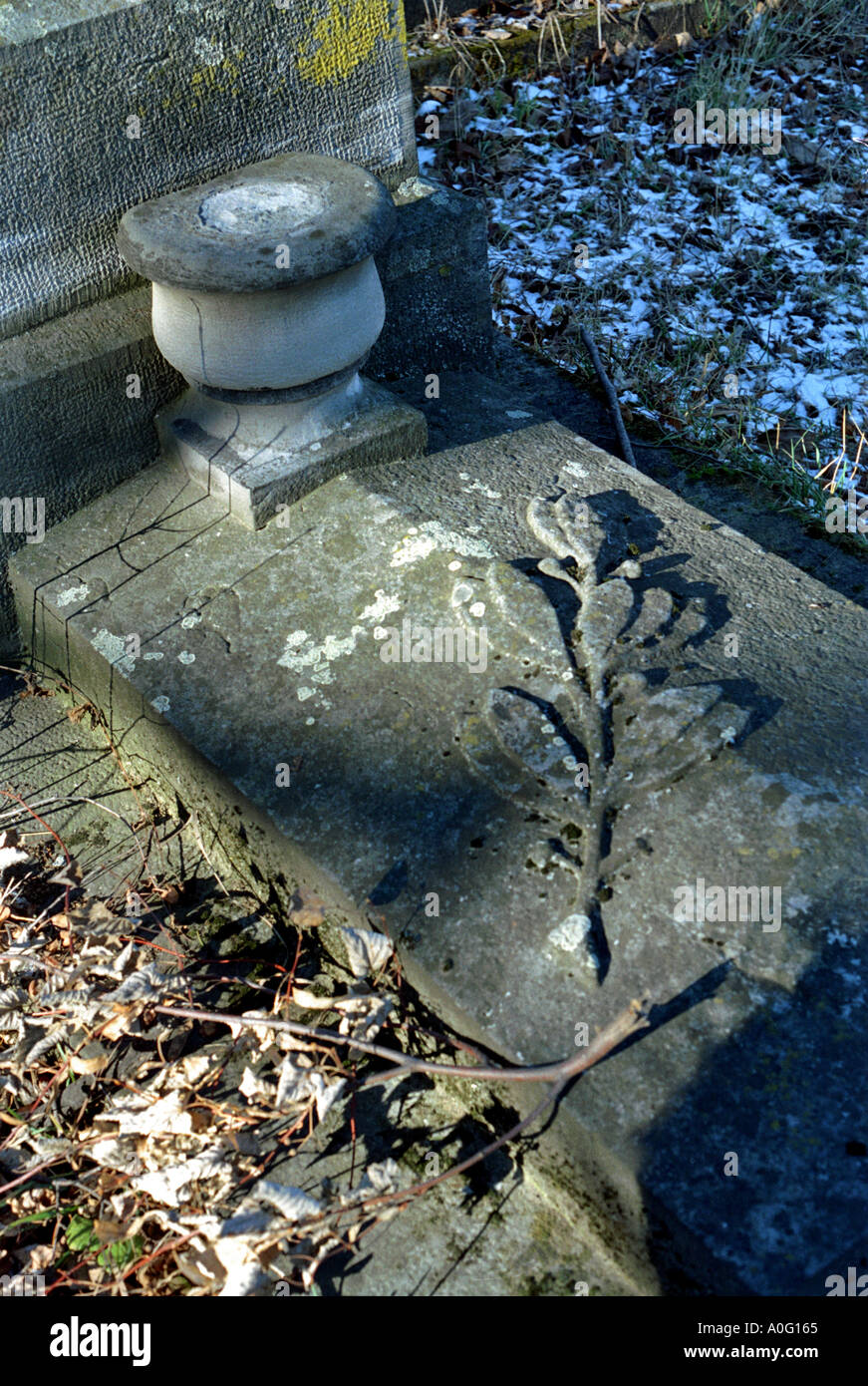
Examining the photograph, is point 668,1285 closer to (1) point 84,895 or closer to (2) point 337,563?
(1) point 84,895

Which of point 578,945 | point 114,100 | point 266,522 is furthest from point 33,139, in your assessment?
point 578,945

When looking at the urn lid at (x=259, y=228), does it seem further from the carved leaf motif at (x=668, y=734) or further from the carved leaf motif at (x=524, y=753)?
the carved leaf motif at (x=668, y=734)

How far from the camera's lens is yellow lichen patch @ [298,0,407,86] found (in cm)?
268

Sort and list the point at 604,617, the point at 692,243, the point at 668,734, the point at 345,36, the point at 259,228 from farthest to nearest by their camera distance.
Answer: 1. the point at 692,243
2. the point at 345,36
3. the point at 259,228
4. the point at 604,617
5. the point at 668,734

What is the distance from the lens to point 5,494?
102 inches

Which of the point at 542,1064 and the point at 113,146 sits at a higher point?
the point at 113,146

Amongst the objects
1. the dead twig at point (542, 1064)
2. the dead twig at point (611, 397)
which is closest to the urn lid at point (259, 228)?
the dead twig at point (611, 397)

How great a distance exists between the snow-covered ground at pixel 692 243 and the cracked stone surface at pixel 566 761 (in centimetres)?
122

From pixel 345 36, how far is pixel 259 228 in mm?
734

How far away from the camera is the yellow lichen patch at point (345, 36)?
8.78 ft

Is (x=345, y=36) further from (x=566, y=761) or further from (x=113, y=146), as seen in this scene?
(x=566, y=761)

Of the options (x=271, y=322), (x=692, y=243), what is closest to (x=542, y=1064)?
(x=271, y=322)

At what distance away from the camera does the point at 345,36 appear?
2723mm

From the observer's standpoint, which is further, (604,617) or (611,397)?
(611,397)
